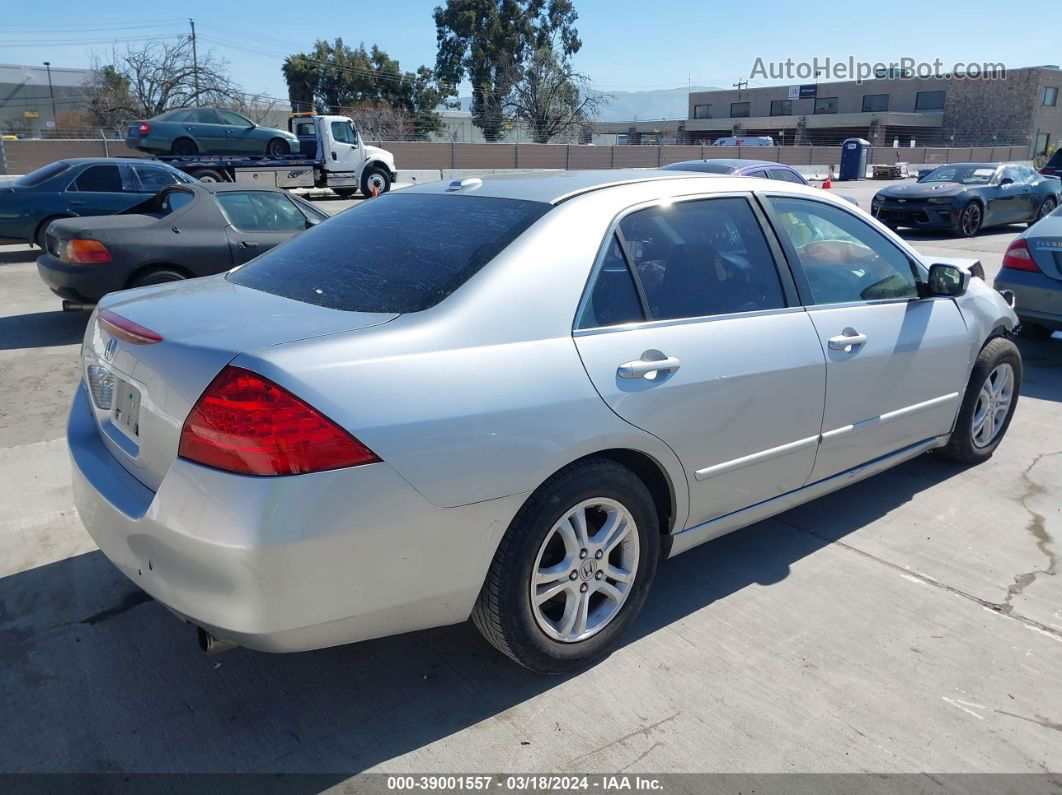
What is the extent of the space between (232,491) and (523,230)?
1.30 meters

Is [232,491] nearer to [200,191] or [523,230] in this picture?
[523,230]

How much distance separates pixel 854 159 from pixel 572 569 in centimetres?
3977

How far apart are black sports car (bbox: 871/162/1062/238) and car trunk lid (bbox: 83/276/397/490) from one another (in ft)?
52.8

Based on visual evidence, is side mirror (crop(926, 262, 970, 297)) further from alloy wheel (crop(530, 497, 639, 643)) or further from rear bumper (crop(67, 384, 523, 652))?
rear bumper (crop(67, 384, 523, 652))

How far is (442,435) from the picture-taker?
7.68ft

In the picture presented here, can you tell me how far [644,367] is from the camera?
2.81m

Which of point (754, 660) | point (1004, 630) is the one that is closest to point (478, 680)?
point (754, 660)

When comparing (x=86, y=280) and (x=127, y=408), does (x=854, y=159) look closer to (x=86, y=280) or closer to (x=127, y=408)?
(x=86, y=280)

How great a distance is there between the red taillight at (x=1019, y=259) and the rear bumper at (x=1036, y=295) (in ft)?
0.14

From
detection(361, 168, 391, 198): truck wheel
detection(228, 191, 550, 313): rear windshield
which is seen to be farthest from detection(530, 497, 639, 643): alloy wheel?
detection(361, 168, 391, 198): truck wheel

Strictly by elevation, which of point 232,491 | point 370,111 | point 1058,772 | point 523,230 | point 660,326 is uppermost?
point 370,111

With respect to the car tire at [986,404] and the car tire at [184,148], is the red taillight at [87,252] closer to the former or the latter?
the car tire at [986,404]

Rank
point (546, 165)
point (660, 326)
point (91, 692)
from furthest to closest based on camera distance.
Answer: point (546, 165)
point (660, 326)
point (91, 692)

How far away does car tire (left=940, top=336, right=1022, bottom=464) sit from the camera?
179 inches
